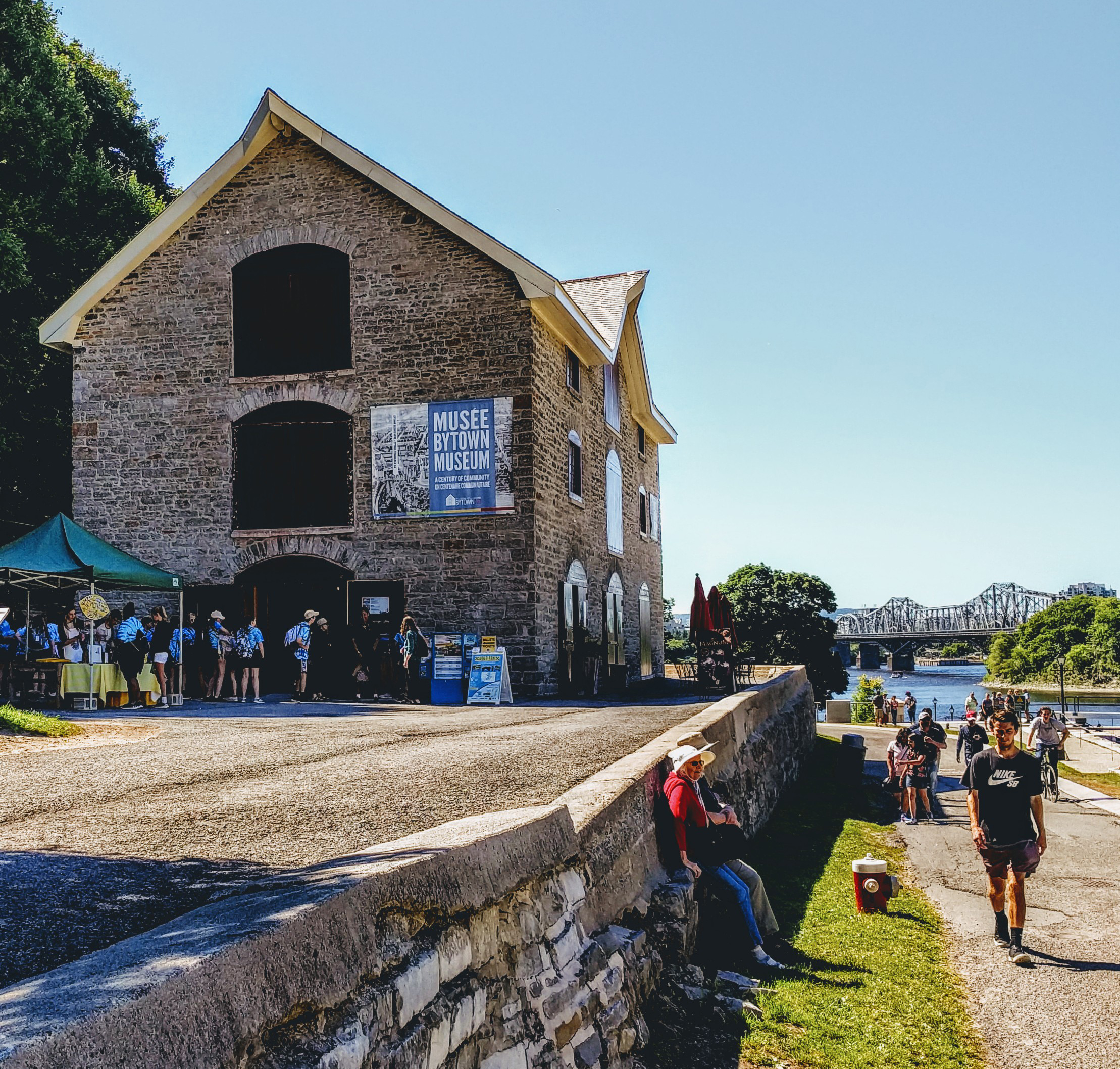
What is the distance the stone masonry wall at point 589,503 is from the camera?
20219 mm

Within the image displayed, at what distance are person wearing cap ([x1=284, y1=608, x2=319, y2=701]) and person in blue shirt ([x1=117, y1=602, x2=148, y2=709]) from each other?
2633mm

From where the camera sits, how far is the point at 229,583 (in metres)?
20.5

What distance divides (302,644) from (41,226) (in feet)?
42.0


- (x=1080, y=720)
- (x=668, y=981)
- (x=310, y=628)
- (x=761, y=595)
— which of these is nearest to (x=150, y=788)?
(x=668, y=981)

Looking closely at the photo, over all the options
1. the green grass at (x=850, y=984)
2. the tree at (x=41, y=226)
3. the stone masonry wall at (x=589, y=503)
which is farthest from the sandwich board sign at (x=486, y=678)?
the tree at (x=41, y=226)

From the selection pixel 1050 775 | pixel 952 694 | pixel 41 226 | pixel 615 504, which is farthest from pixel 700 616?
pixel 952 694

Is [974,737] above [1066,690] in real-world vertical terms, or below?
above

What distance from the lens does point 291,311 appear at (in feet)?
68.7

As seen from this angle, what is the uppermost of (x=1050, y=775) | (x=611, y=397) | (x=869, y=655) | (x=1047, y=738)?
(x=611, y=397)

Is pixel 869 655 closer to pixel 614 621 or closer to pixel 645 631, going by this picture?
pixel 645 631

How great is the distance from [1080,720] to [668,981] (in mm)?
43052

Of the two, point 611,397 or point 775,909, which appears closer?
point 775,909

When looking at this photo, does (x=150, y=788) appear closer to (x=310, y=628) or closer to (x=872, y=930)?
(x=872, y=930)

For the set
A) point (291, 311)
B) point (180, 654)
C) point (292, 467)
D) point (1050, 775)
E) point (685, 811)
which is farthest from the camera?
point (291, 311)
